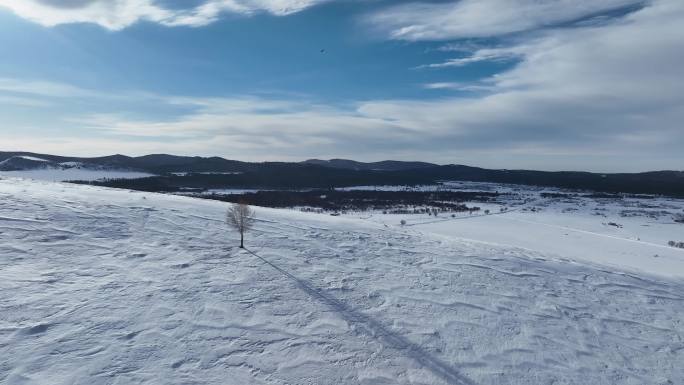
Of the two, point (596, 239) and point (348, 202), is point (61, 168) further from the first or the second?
point (596, 239)

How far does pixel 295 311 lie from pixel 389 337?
9.30 ft

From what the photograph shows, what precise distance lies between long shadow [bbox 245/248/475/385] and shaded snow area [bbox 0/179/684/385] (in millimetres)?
46

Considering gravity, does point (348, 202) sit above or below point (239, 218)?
below

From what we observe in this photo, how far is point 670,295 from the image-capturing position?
1565cm

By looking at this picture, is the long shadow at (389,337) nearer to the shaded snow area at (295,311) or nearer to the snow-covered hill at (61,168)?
the shaded snow area at (295,311)

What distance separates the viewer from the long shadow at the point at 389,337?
8.70m

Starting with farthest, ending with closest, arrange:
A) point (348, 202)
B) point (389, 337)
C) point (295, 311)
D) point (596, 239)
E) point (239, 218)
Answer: point (348, 202)
point (596, 239)
point (239, 218)
point (295, 311)
point (389, 337)

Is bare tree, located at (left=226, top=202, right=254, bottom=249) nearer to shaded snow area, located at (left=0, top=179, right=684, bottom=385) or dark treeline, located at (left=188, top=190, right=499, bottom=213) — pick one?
shaded snow area, located at (left=0, top=179, right=684, bottom=385)

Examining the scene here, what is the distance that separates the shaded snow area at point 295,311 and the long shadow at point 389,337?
0.05m

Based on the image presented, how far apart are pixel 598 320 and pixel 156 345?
43.8 feet

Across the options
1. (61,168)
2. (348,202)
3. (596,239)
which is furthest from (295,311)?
(61,168)

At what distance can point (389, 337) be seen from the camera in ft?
32.8

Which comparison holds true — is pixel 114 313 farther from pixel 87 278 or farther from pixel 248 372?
pixel 248 372

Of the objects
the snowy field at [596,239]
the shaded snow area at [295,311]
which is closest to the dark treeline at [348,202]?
the snowy field at [596,239]
